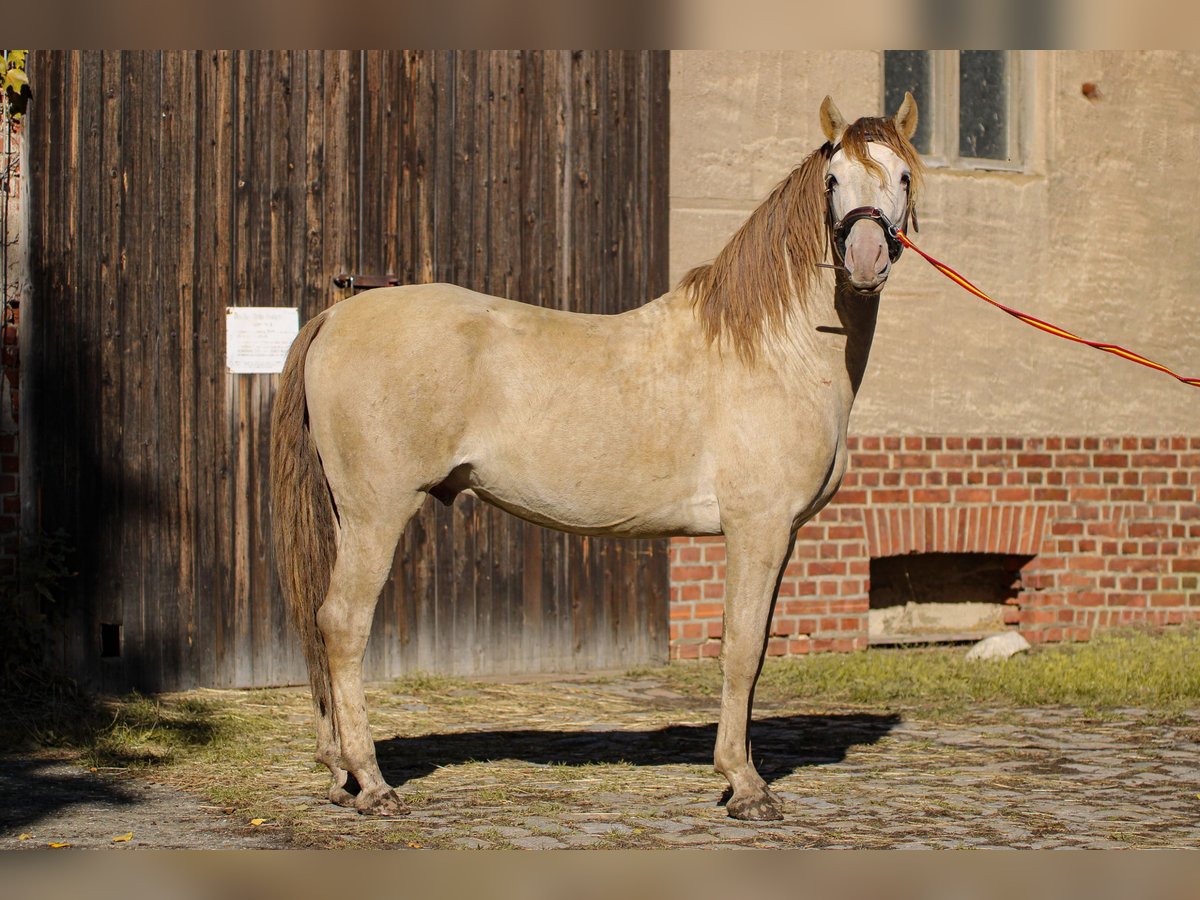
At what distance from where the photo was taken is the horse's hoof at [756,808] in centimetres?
490

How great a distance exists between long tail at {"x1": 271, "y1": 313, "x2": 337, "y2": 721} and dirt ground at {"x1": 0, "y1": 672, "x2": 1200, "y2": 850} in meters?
0.59

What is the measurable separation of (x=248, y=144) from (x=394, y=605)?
8.82 feet

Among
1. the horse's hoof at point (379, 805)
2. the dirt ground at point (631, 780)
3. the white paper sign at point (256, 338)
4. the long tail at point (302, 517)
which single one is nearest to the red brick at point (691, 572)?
the dirt ground at point (631, 780)

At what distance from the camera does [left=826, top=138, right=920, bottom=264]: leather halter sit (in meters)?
4.86

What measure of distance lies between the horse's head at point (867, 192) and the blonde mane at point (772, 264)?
0.05 metres

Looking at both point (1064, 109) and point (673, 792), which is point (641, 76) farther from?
point (673, 792)

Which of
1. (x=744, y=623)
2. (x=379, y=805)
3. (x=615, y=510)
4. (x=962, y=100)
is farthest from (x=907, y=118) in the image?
(x=962, y=100)

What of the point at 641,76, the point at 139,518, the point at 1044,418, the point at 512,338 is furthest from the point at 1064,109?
the point at 139,518

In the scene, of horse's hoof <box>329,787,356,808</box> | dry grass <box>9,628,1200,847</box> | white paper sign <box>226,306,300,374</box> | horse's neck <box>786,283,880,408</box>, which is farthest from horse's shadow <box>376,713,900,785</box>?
white paper sign <box>226,306,300,374</box>

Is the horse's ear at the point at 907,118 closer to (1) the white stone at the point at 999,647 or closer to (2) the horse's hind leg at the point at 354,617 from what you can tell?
(2) the horse's hind leg at the point at 354,617

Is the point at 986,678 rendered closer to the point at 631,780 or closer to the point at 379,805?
the point at 631,780

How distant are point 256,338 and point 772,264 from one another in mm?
3484

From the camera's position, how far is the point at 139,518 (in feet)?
24.3

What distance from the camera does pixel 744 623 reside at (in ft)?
17.0
